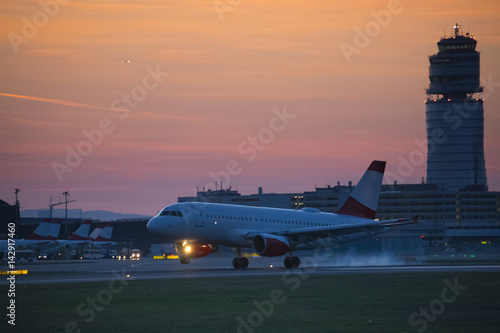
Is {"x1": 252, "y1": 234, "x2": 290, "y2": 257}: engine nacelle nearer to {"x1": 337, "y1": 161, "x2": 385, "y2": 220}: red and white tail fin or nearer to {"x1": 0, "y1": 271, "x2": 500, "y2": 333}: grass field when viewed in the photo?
{"x1": 337, "y1": 161, "x2": 385, "y2": 220}: red and white tail fin

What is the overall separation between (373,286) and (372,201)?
33684 millimetres

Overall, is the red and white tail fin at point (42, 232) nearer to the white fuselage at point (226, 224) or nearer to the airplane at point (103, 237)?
the airplane at point (103, 237)

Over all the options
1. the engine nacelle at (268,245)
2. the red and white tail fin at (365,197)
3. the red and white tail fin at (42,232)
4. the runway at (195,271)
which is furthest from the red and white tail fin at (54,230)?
the engine nacelle at (268,245)

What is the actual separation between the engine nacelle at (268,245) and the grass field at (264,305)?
13999mm

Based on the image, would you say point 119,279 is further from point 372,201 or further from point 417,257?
point 417,257

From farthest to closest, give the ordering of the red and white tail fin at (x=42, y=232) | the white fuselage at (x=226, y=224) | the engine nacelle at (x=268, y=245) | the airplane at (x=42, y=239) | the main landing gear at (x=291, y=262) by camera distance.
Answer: the red and white tail fin at (x=42, y=232)
the airplane at (x=42, y=239)
the main landing gear at (x=291, y=262)
the engine nacelle at (x=268, y=245)
the white fuselage at (x=226, y=224)

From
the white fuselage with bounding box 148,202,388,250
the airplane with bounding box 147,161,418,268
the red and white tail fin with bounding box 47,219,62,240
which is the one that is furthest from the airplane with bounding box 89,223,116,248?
the white fuselage with bounding box 148,202,388,250

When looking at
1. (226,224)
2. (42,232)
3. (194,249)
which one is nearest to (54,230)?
(42,232)

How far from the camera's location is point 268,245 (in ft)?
196

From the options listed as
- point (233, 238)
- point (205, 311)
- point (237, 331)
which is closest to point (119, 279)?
point (233, 238)

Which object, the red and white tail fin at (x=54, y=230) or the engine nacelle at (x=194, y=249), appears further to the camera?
the red and white tail fin at (x=54, y=230)

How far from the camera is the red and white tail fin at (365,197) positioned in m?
72.9

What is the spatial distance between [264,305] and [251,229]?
31086 millimetres

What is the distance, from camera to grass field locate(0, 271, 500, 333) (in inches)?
1011
